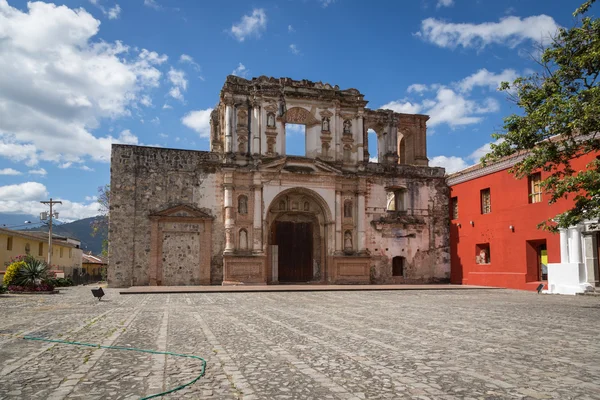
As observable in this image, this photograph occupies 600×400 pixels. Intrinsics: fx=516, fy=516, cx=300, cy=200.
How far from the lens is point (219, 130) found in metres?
28.1

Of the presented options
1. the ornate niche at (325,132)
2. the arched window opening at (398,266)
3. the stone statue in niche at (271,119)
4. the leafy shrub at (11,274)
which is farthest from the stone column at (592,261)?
the leafy shrub at (11,274)

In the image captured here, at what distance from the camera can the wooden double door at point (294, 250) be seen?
27.1 meters

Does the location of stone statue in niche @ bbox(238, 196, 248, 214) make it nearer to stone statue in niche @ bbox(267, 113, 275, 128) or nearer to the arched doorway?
the arched doorway

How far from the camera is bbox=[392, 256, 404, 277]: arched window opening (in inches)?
1115

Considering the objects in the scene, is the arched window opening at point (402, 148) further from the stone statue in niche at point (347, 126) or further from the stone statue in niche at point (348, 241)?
the stone statue in niche at point (348, 241)

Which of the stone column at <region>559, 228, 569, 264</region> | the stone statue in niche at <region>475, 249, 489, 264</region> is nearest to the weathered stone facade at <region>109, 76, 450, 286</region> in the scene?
the stone statue in niche at <region>475, 249, 489, 264</region>

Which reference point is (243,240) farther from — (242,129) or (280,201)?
(242,129)

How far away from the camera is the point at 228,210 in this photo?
25297 millimetres

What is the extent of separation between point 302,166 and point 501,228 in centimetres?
1014

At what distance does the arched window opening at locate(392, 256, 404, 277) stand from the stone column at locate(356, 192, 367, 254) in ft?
Answer: 7.66

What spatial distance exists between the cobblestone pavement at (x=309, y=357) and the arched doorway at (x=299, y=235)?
614 inches

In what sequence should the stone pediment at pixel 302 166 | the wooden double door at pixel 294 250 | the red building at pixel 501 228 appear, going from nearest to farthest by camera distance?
the red building at pixel 501 228, the stone pediment at pixel 302 166, the wooden double door at pixel 294 250

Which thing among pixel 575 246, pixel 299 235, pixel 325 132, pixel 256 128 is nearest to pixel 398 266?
pixel 299 235

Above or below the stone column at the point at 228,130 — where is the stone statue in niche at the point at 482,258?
below
